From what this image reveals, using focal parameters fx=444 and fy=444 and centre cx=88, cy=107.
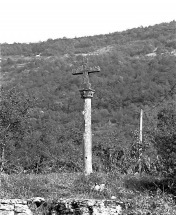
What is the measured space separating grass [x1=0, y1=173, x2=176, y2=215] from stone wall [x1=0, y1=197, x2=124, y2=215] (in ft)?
1.21

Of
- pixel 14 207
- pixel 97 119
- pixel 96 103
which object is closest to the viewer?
pixel 14 207

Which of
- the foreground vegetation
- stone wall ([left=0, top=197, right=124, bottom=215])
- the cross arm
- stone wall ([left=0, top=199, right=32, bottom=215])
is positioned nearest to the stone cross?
the cross arm

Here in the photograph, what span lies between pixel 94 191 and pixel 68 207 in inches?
68.8

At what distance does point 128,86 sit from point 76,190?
1277 inches

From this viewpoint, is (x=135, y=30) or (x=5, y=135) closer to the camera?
(x=5, y=135)

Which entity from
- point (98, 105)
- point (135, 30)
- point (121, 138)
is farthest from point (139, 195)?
point (135, 30)

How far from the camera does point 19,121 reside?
17.0m

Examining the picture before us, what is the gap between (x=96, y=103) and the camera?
131ft

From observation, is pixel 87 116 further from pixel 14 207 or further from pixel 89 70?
pixel 14 207

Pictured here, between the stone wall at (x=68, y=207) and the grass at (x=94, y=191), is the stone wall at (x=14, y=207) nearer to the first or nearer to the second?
the stone wall at (x=68, y=207)

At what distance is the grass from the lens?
9.73 meters

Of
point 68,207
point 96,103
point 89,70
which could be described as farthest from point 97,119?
point 68,207

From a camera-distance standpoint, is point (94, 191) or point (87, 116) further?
point (87, 116)

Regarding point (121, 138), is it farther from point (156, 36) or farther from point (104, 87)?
point (156, 36)
